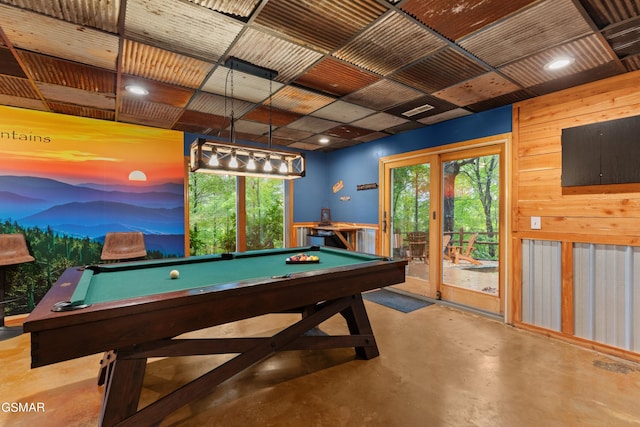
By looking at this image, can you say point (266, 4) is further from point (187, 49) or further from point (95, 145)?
point (95, 145)

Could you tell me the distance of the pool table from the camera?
56.4 inches

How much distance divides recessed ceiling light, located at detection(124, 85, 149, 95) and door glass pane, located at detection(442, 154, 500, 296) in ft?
13.0

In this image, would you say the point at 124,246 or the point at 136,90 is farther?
the point at 124,246

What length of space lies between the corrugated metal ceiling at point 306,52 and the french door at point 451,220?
81cm

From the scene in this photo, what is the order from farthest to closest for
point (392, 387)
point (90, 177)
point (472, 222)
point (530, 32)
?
point (472, 222), point (90, 177), point (392, 387), point (530, 32)

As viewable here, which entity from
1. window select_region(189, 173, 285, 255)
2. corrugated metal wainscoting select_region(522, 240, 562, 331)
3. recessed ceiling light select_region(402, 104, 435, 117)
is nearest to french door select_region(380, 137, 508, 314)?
corrugated metal wainscoting select_region(522, 240, 562, 331)

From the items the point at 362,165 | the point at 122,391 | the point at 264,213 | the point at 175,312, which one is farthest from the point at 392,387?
the point at 264,213

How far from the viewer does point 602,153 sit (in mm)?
2787

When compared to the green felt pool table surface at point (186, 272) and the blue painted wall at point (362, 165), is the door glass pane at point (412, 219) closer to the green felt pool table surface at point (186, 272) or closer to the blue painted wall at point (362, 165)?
the blue painted wall at point (362, 165)

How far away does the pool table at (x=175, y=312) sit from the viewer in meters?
1.43

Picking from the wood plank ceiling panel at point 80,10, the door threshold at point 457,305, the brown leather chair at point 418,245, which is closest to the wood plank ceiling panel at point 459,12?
the wood plank ceiling panel at point 80,10

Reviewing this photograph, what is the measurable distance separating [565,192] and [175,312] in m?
3.73

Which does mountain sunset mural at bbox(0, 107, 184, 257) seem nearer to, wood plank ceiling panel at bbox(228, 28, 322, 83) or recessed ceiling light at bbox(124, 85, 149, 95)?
recessed ceiling light at bbox(124, 85, 149, 95)

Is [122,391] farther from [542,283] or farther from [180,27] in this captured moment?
[542,283]
